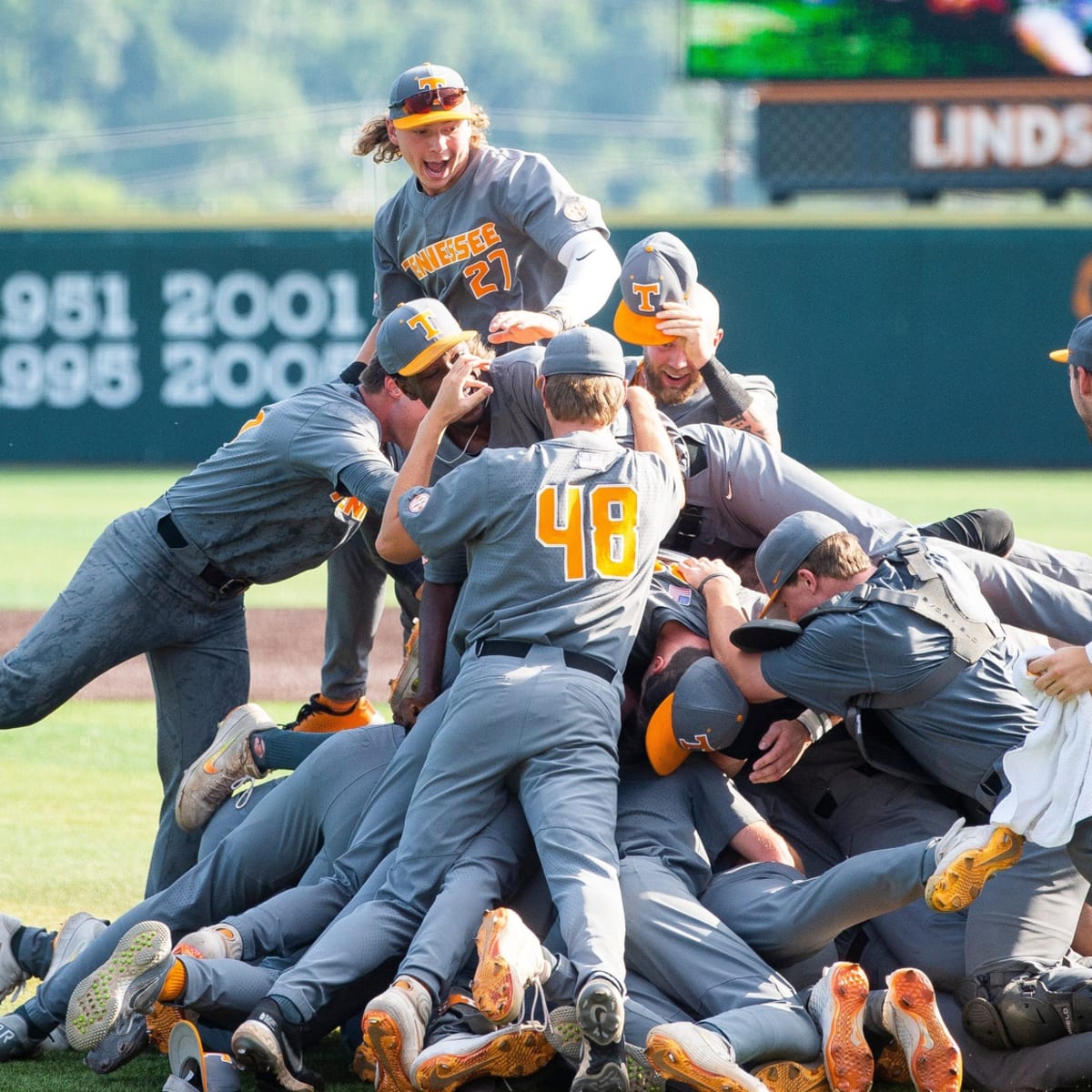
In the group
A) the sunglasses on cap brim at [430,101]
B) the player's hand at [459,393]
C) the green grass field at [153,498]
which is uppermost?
the sunglasses on cap brim at [430,101]

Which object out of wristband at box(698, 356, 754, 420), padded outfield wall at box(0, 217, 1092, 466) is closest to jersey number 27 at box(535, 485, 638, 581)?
wristband at box(698, 356, 754, 420)

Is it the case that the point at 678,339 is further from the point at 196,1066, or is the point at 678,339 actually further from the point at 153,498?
the point at 153,498

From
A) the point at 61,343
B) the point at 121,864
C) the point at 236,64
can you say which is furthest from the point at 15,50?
the point at 121,864

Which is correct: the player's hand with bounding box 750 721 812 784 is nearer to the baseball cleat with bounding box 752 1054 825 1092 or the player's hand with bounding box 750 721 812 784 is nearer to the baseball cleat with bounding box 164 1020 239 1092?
the baseball cleat with bounding box 752 1054 825 1092

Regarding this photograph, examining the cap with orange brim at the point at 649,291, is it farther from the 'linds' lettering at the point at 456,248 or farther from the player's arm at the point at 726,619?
the player's arm at the point at 726,619

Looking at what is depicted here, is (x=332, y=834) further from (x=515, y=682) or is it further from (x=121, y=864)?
(x=121, y=864)

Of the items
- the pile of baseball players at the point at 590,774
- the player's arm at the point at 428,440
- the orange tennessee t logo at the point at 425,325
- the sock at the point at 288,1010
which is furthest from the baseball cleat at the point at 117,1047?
the orange tennessee t logo at the point at 425,325

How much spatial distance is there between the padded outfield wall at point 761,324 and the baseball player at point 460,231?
14.9 m

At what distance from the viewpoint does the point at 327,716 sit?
279 inches

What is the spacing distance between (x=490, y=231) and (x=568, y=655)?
2286 mm

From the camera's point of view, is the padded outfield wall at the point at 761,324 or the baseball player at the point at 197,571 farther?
the padded outfield wall at the point at 761,324

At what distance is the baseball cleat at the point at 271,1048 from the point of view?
13.9 feet

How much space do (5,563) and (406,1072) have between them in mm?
11855

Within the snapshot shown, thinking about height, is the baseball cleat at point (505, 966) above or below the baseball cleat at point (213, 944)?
above
